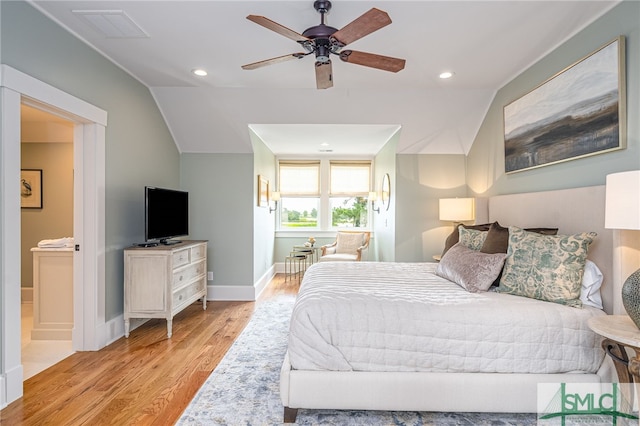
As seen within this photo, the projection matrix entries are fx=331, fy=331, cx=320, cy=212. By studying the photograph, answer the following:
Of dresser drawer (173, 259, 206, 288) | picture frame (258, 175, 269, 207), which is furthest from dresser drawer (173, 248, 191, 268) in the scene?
picture frame (258, 175, 269, 207)

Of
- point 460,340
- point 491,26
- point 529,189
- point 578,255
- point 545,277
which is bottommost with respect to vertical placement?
point 460,340

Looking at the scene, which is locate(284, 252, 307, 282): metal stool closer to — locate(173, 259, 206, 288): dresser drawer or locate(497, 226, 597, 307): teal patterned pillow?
locate(173, 259, 206, 288): dresser drawer

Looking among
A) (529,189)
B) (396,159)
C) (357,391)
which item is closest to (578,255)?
(529,189)

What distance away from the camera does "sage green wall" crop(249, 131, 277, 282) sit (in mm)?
4922

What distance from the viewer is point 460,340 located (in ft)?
6.26

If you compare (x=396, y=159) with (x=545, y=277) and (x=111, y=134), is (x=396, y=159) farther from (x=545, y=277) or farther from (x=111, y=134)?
(x=111, y=134)

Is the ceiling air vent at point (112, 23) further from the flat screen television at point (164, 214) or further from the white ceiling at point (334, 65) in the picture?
the flat screen television at point (164, 214)

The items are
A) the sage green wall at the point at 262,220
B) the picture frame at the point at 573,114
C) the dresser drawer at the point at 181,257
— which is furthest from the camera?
the sage green wall at the point at 262,220

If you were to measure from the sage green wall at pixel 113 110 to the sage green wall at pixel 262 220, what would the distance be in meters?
1.18

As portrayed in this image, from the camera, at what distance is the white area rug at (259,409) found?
1.97m

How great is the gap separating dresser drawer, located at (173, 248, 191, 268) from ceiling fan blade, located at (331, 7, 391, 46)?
Result: 8.51 ft

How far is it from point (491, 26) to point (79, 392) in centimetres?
400

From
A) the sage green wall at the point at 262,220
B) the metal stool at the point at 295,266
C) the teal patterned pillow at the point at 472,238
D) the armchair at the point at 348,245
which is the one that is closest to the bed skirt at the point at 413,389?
the teal patterned pillow at the point at 472,238

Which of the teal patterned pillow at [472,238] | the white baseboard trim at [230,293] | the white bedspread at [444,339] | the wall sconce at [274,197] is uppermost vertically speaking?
the wall sconce at [274,197]
